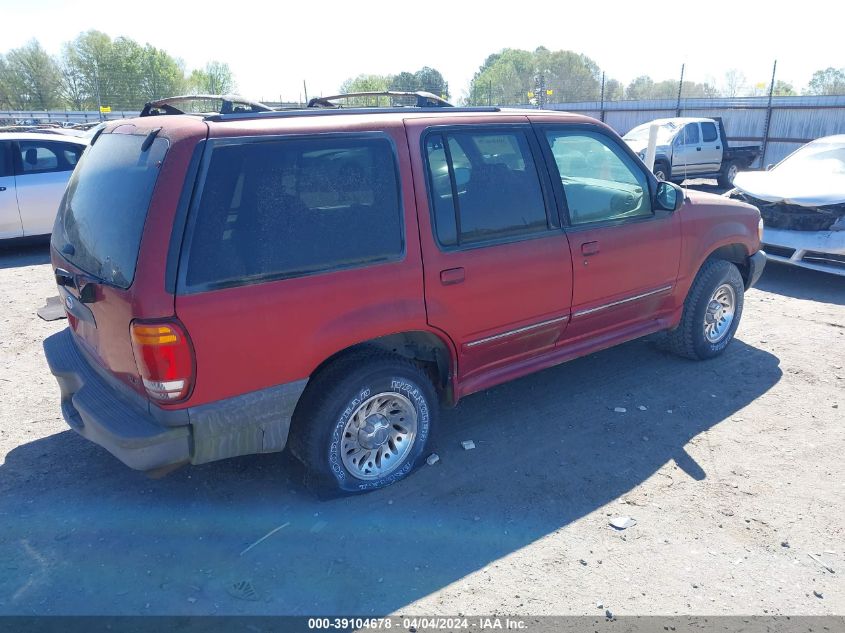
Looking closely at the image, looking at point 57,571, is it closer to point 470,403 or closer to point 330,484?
point 330,484

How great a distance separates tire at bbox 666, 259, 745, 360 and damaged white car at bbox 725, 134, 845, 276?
264cm

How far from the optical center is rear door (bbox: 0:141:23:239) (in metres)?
8.52

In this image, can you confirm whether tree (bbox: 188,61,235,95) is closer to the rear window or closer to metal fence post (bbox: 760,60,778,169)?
metal fence post (bbox: 760,60,778,169)

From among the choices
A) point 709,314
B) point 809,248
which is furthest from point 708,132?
point 709,314

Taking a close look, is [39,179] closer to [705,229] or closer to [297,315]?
[297,315]

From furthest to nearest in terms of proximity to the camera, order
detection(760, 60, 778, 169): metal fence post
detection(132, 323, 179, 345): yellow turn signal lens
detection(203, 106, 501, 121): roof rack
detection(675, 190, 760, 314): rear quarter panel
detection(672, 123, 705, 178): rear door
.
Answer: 1. detection(760, 60, 778, 169): metal fence post
2. detection(672, 123, 705, 178): rear door
3. detection(675, 190, 760, 314): rear quarter panel
4. detection(203, 106, 501, 121): roof rack
5. detection(132, 323, 179, 345): yellow turn signal lens

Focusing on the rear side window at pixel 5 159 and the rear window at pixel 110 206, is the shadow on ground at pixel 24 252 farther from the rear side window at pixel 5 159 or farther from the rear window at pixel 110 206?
the rear window at pixel 110 206

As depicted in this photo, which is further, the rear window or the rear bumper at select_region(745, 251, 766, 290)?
the rear bumper at select_region(745, 251, 766, 290)

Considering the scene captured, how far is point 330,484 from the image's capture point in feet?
11.0

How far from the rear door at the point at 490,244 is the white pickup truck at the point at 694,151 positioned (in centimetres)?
1265

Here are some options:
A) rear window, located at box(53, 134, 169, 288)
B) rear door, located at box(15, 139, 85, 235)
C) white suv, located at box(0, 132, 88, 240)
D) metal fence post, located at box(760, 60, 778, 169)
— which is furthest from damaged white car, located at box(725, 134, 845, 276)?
metal fence post, located at box(760, 60, 778, 169)

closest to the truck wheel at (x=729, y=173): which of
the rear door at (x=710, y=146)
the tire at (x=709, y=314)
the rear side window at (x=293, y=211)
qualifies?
the rear door at (x=710, y=146)

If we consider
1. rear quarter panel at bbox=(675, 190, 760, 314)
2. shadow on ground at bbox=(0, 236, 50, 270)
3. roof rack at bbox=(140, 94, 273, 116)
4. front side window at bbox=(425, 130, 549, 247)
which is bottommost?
shadow on ground at bbox=(0, 236, 50, 270)

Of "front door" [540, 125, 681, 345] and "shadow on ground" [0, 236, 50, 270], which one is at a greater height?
"front door" [540, 125, 681, 345]
